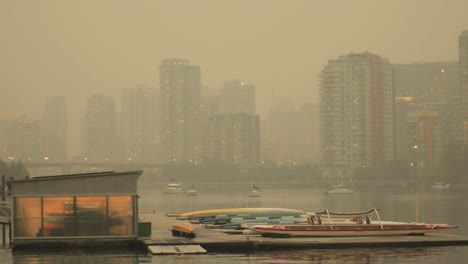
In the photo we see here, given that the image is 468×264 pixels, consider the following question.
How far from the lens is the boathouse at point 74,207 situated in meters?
39.8

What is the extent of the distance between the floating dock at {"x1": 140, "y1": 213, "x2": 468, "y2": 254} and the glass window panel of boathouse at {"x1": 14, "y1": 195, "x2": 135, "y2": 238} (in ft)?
4.49

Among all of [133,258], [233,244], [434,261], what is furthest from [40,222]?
[434,261]

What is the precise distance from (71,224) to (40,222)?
1.18 metres

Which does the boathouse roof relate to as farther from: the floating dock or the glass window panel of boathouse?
the floating dock

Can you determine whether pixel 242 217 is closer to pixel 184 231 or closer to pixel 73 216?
pixel 184 231

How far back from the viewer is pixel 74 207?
39.9 meters

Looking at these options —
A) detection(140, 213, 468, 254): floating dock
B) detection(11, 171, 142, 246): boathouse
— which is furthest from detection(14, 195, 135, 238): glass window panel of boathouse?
detection(140, 213, 468, 254): floating dock

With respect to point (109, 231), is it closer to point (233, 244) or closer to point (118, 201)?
point (118, 201)

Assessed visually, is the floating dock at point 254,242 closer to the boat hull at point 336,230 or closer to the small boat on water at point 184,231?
the small boat on water at point 184,231

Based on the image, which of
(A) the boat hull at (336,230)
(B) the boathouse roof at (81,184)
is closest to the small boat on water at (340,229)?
(A) the boat hull at (336,230)

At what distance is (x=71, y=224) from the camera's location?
132 feet

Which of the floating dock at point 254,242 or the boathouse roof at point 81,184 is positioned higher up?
the boathouse roof at point 81,184

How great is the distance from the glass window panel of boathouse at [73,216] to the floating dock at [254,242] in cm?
137

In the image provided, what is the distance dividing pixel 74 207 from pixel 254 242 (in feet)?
23.1
